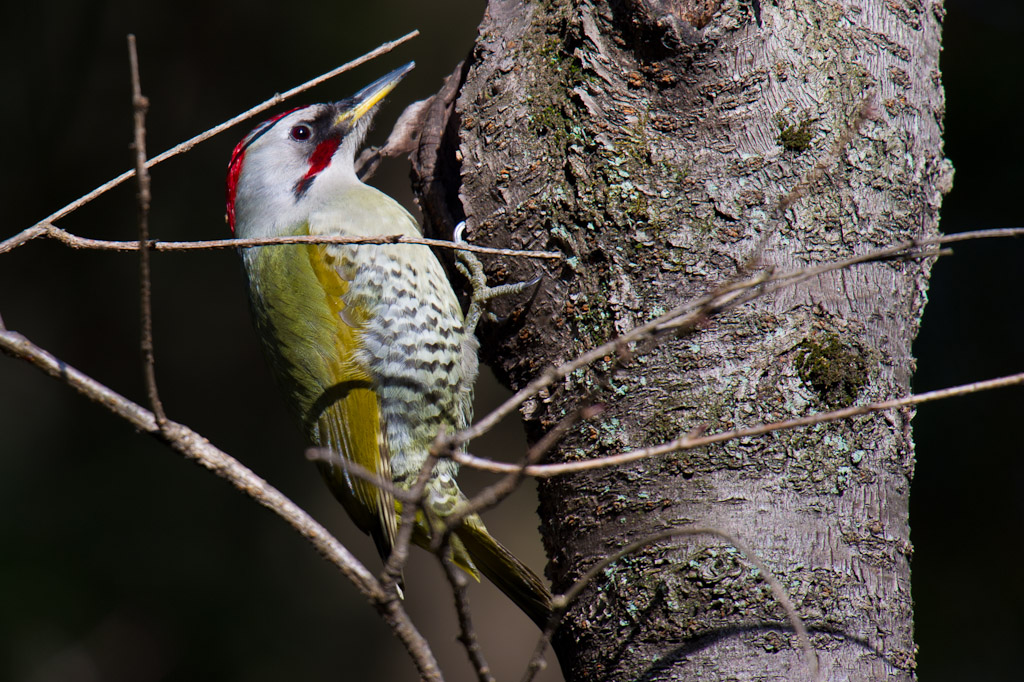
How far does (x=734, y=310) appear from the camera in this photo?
1.78m

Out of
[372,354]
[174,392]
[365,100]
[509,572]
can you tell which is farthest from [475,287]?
[174,392]

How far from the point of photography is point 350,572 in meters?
1.23

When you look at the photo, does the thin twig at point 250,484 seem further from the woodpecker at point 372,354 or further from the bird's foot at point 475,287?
the woodpecker at point 372,354

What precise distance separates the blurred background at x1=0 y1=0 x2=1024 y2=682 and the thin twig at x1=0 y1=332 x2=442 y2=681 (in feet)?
10.6

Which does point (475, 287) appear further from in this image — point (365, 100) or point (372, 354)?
point (365, 100)

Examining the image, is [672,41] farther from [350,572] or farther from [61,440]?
[61,440]

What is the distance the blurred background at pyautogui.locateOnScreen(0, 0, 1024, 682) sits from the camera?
14.0 feet

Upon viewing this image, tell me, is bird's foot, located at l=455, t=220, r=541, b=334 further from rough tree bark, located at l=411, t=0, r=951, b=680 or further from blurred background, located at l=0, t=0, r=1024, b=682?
blurred background, located at l=0, t=0, r=1024, b=682

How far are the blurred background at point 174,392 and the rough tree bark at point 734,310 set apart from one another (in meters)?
2.42

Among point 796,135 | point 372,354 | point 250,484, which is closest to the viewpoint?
point 250,484

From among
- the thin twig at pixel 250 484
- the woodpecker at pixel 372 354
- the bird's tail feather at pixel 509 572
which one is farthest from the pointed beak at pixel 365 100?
the thin twig at pixel 250 484

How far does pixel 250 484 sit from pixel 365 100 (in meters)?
2.00

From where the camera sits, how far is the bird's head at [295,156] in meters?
2.91

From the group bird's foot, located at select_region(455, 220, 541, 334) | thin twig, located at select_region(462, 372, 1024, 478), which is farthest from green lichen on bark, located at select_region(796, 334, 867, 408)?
bird's foot, located at select_region(455, 220, 541, 334)
